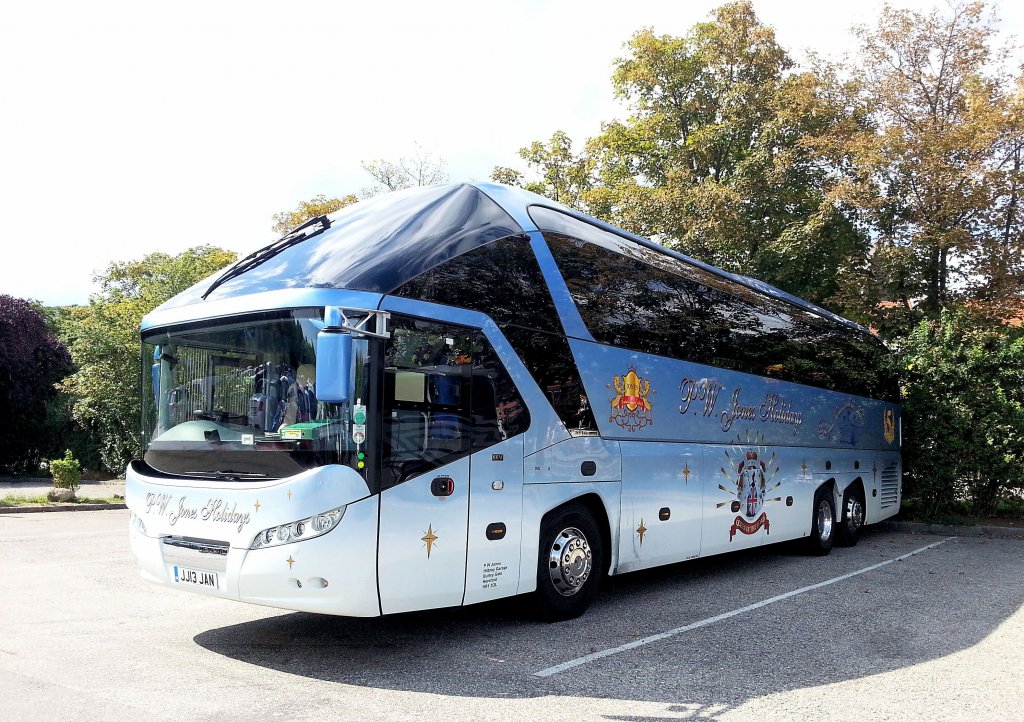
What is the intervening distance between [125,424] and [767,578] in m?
21.7

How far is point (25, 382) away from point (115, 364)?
7.82 metres

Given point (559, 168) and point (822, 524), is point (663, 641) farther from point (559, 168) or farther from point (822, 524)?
point (559, 168)

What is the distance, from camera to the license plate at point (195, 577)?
590 cm

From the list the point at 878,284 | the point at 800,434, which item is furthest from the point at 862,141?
the point at 800,434

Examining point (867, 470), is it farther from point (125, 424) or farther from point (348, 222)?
point (125, 424)

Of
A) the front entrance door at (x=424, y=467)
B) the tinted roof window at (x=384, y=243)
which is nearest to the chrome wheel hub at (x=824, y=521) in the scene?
the tinted roof window at (x=384, y=243)

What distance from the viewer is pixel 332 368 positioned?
5410 millimetres

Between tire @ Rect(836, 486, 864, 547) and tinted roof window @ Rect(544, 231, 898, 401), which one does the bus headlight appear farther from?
tire @ Rect(836, 486, 864, 547)

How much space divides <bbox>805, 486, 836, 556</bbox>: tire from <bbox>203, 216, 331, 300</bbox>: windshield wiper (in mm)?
8657

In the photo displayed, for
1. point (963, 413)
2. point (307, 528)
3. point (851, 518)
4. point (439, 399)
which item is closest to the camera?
point (307, 528)

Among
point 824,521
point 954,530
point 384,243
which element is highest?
point 384,243

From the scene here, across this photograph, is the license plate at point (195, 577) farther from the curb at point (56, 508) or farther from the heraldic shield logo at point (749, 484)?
the curb at point (56, 508)

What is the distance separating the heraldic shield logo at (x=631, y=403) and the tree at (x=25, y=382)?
2825 centimetres

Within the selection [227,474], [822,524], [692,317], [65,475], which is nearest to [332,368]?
[227,474]
